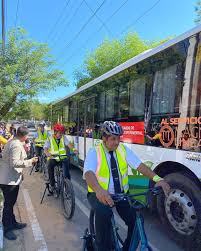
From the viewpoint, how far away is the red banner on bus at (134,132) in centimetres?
584

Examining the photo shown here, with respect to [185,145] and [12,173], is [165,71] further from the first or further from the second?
[12,173]

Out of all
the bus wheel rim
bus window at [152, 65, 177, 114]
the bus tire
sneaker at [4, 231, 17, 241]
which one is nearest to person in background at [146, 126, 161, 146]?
bus window at [152, 65, 177, 114]

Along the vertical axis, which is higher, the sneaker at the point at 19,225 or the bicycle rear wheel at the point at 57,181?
the bicycle rear wheel at the point at 57,181

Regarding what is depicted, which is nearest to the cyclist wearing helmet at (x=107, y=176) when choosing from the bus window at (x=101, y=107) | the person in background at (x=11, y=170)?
the person in background at (x=11, y=170)

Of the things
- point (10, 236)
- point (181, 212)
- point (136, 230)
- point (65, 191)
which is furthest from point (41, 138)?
point (136, 230)

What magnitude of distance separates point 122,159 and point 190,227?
1733 mm

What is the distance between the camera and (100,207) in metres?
3.27

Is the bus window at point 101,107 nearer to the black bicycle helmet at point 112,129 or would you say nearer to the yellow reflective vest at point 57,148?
the yellow reflective vest at point 57,148

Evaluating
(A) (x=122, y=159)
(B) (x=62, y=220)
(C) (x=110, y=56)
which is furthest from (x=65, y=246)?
(C) (x=110, y=56)

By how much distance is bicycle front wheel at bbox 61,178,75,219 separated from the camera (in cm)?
605

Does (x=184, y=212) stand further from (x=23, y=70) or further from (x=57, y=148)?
A: (x=23, y=70)

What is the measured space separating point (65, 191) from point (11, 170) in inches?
61.0

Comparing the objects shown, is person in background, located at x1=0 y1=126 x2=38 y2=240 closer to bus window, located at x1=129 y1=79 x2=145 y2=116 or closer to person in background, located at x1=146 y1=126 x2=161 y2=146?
person in background, located at x1=146 y1=126 x2=161 y2=146

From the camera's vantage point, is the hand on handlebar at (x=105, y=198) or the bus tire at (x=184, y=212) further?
the bus tire at (x=184, y=212)
